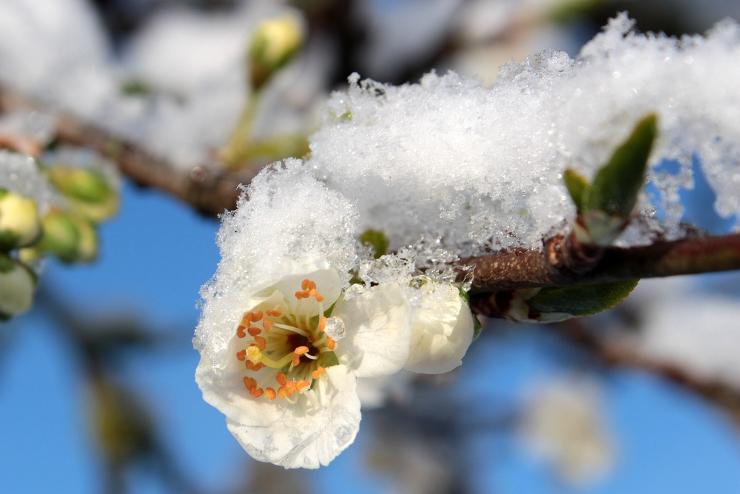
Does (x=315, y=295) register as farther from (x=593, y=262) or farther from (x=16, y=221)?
(x=16, y=221)

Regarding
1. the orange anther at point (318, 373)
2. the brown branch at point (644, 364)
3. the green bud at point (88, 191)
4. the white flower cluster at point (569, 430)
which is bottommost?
the white flower cluster at point (569, 430)

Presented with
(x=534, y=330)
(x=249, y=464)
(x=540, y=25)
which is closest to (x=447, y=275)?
(x=540, y=25)

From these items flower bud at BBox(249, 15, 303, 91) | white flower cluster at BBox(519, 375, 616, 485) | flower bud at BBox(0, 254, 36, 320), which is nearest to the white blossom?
flower bud at BBox(0, 254, 36, 320)

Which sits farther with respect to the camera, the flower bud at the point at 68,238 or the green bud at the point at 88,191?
the green bud at the point at 88,191

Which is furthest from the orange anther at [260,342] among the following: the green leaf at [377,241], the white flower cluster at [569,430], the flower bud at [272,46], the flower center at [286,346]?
the white flower cluster at [569,430]

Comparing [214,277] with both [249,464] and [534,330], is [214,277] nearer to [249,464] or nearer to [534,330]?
[534,330]

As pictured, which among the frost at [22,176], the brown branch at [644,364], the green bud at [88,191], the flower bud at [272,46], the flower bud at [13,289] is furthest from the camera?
the brown branch at [644,364]

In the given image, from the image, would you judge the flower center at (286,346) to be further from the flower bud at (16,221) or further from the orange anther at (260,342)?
the flower bud at (16,221)
